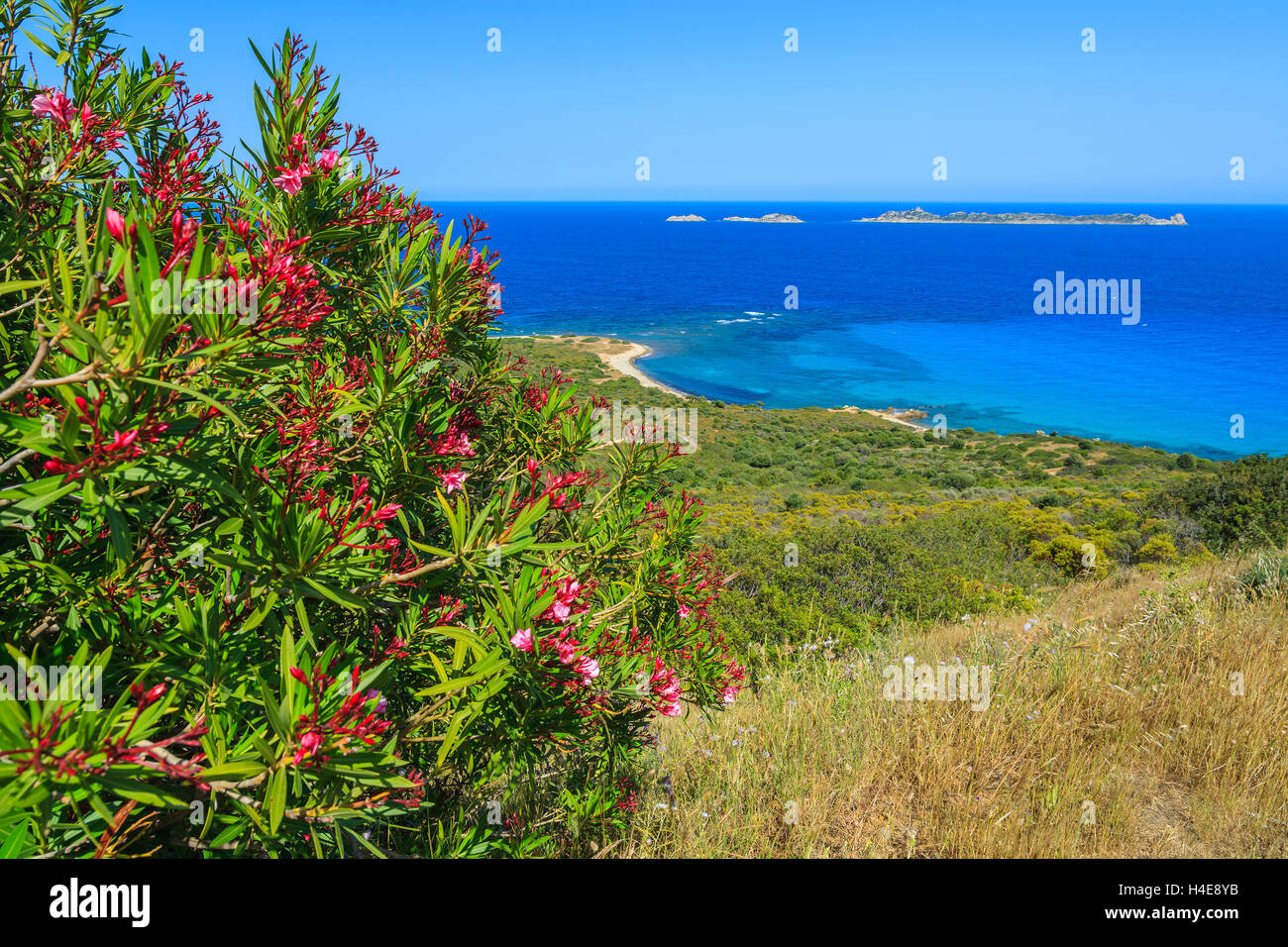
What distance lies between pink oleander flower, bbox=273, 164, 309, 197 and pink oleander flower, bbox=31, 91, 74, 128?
0.55 metres

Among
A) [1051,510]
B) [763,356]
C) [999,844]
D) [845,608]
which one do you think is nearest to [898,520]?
[1051,510]

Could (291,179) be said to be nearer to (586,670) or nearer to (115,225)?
(115,225)

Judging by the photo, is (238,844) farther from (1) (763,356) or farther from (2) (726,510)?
(1) (763,356)

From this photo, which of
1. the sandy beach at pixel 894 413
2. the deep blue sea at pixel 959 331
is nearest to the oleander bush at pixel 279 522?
the deep blue sea at pixel 959 331

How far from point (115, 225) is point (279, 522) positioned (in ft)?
1.86

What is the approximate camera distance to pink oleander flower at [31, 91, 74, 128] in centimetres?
178

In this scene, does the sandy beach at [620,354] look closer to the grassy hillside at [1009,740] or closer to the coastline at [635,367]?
the coastline at [635,367]

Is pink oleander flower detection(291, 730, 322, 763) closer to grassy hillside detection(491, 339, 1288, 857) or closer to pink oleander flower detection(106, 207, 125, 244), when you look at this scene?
pink oleander flower detection(106, 207, 125, 244)

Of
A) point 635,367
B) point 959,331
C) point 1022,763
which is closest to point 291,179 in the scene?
point 1022,763

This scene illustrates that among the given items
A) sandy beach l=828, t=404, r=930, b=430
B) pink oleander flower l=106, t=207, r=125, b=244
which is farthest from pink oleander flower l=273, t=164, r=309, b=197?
sandy beach l=828, t=404, r=930, b=430

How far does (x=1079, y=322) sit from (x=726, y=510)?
7478cm

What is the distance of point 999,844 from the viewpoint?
8.49ft

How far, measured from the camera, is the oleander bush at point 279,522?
1.14 meters
